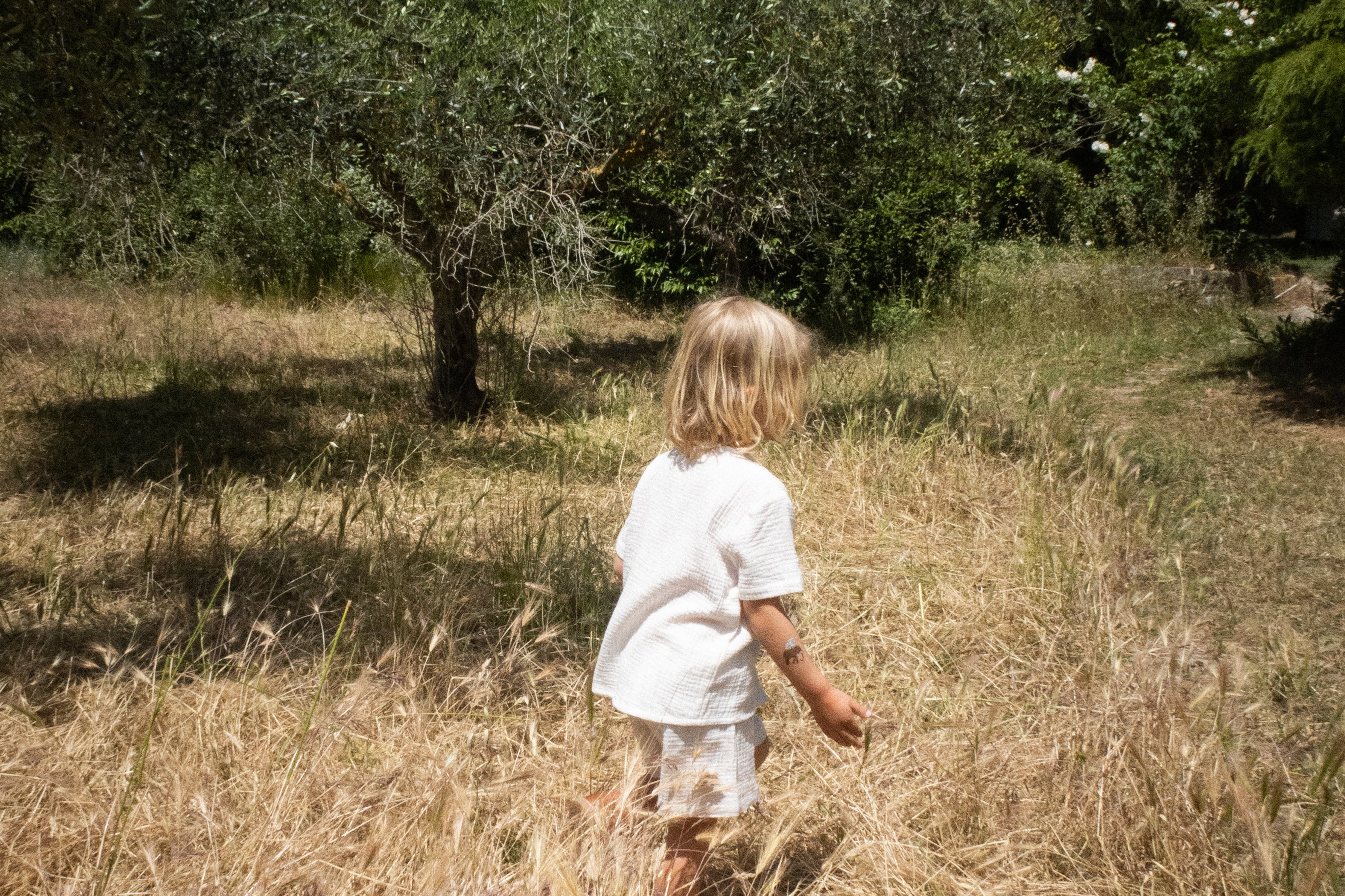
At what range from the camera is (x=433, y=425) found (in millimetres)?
7328

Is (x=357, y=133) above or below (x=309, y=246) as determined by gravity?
above

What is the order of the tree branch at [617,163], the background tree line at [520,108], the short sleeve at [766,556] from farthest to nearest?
the tree branch at [617,163] → the background tree line at [520,108] → the short sleeve at [766,556]

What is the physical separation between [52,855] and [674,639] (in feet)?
4.57

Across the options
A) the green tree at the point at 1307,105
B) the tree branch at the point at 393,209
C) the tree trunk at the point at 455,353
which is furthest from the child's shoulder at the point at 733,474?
the green tree at the point at 1307,105

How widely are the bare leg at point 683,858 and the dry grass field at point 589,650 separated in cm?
7

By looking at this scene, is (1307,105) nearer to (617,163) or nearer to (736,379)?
(617,163)

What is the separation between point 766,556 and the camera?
6.27 ft

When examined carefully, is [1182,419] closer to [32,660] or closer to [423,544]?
[423,544]

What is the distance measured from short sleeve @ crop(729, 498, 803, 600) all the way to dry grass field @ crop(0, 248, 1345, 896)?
1.54 ft

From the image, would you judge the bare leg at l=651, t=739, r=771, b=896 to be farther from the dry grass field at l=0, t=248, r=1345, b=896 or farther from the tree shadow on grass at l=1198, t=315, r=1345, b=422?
the tree shadow on grass at l=1198, t=315, r=1345, b=422

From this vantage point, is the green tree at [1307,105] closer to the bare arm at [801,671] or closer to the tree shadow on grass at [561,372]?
the tree shadow on grass at [561,372]

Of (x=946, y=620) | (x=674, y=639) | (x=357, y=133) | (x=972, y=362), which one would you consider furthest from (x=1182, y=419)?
(x=674, y=639)

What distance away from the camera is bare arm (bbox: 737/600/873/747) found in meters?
1.91

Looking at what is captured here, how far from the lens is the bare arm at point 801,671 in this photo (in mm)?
1912
